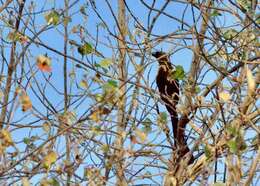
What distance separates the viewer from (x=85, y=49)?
11.0ft

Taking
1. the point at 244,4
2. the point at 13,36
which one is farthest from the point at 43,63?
the point at 244,4

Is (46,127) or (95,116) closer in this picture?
(95,116)

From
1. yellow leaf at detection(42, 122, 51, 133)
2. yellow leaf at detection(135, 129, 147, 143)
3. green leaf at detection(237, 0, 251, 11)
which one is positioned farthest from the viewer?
green leaf at detection(237, 0, 251, 11)

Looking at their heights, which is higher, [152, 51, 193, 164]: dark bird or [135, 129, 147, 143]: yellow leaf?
A: [152, 51, 193, 164]: dark bird

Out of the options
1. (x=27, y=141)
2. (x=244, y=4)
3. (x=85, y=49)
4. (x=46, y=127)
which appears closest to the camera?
(x=46, y=127)

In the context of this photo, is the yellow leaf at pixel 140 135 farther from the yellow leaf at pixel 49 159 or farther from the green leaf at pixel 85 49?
the green leaf at pixel 85 49

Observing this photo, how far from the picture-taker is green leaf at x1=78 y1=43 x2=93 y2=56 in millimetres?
3338

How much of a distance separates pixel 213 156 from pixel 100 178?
603 mm

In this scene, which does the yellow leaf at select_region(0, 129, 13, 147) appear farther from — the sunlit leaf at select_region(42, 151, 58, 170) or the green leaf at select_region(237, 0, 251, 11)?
the green leaf at select_region(237, 0, 251, 11)

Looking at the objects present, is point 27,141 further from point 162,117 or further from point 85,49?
point 162,117

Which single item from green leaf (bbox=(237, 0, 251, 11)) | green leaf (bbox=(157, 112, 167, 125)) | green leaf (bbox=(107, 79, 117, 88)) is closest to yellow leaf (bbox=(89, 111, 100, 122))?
green leaf (bbox=(107, 79, 117, 88))

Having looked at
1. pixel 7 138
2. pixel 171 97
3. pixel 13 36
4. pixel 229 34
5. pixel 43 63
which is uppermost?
pixel 13 36

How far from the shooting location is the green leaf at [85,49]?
3.34 metres

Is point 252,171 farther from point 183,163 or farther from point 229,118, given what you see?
point 183,163
